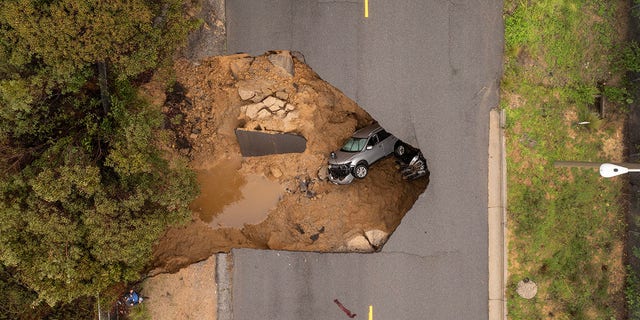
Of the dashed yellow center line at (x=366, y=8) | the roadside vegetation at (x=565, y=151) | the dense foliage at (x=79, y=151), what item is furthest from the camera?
the dashed yellow center line at (x=366, y=8)

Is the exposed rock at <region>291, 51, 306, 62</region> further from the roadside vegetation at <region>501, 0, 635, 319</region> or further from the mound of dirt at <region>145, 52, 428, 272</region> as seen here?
the roadside vegetation at <region>501, 0, 635, 319</region>

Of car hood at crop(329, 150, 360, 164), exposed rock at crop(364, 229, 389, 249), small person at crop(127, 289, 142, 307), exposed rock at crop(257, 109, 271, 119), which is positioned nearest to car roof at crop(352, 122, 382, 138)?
car hood at crop(329, 150, 360, 164)

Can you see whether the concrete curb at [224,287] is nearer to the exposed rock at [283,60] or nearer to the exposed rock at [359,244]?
the exposed rock at [359,244]

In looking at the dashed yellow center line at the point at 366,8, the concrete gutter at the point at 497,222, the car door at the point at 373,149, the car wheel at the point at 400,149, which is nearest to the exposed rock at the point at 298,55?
the dashed yellow center line at the point at 366,8

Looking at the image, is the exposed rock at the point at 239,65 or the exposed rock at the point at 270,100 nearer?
the exposed rock at the point at 239,65

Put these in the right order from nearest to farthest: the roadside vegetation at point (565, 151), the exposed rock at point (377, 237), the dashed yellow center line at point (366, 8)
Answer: the roadside vegetation at point (565, 151) → the dashed yellow center line at point (366, 8) → the exposed rock at point (377, 237)

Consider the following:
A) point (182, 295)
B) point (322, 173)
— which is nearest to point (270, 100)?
point (322, 173)
